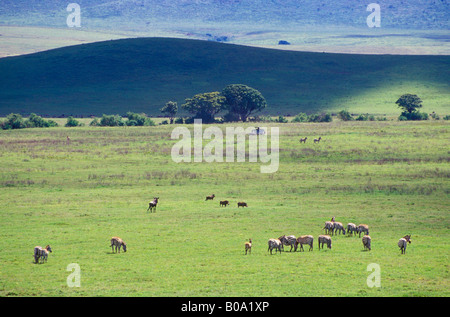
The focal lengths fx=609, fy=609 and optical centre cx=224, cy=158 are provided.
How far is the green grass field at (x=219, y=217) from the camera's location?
726 inches

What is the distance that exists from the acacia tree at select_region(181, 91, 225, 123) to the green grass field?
110ft

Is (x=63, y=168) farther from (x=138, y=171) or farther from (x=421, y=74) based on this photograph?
(x=421, y=74)

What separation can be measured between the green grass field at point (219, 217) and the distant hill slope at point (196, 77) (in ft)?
202

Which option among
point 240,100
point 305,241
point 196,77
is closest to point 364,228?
point 305,241

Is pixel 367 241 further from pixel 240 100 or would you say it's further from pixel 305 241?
pixel 240 100

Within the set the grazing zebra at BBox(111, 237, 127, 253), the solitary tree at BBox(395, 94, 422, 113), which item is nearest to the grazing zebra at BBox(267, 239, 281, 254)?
the grazing zebra at BBox(111, 237, 127, 253)

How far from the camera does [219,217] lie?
97.9ft

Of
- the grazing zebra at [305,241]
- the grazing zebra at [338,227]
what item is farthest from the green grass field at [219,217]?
the grazing zebra at [338,227]

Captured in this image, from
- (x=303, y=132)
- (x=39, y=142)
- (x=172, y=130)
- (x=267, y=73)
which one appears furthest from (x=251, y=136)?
(x=267, y=73)

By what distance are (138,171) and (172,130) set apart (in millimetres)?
30740

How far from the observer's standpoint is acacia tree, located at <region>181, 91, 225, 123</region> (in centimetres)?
9456

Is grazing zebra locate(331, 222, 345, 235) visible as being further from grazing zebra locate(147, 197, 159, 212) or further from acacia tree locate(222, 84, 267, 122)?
acacia tree locate(222, 84, 267, 122)

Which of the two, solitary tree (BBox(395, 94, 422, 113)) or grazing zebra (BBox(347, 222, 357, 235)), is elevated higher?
solitary tree (BBox(395, 94, 422, 113))

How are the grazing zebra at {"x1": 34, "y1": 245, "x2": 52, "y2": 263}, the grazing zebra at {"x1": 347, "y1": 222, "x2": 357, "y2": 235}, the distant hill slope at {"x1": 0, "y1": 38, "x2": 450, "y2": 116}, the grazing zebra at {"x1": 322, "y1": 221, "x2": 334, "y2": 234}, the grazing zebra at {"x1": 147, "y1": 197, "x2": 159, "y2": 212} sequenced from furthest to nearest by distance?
the distant hill slope at {"x1": 0, "y1": 38, "x2": 450, "y2": 116}, the grazing zebra at {"x1": 147, "y1": 197, "x2": 159, "y2": 212}, the grazing zebra at {"x1": 347, "y1": 222, "x2": 357, "y2": 235}, the grazing zebra at {"x1": 322, "y1": 221, "x2": 334, "y2": 234}, the grazing zebra at {"x1": 34, "y1": 245, "x2": 52, "y2": 263}
